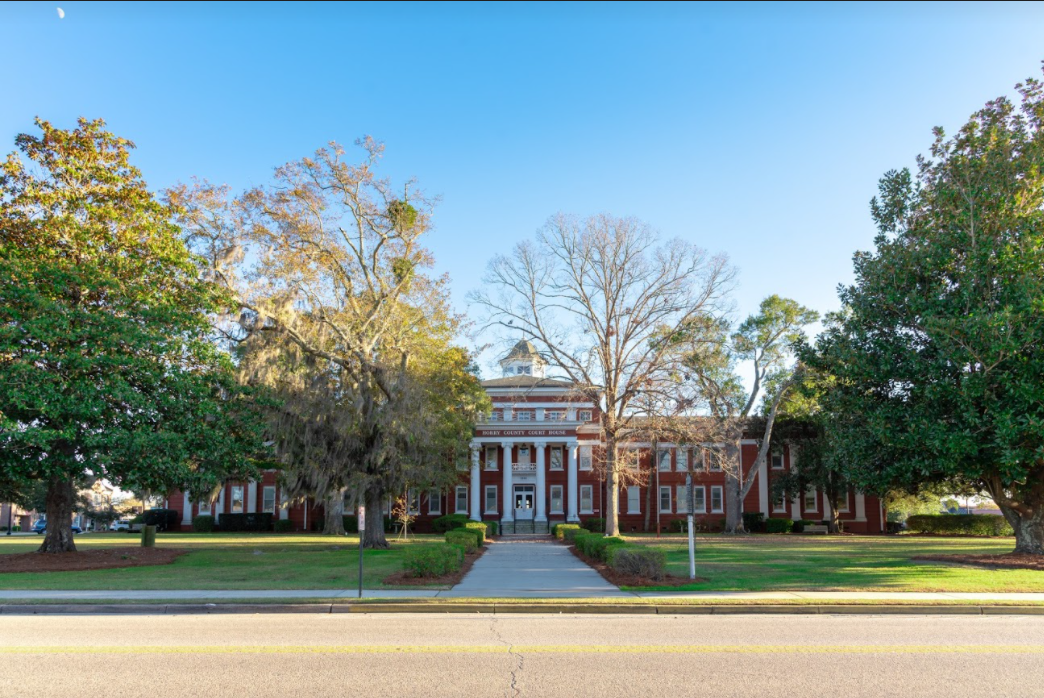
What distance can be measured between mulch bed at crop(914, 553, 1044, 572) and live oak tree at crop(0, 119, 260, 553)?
70.9ft

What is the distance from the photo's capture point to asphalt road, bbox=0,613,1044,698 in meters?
6.84

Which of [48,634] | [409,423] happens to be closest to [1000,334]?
[409,423]

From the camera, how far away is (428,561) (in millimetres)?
16297

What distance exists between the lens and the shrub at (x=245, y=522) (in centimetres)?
A: 5353

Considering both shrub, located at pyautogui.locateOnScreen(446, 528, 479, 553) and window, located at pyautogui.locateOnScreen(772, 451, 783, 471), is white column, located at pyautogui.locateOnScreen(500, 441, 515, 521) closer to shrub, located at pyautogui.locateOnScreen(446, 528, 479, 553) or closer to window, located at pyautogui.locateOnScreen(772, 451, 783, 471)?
window, located at pyautogui.locateOnScreen(772, 451, 783, 471)

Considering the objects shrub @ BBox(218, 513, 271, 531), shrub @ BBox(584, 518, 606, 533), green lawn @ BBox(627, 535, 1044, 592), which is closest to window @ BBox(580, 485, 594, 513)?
shrub @ BBox(584, 518, 606, 533)

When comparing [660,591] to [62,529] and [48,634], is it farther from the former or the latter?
[62,529]

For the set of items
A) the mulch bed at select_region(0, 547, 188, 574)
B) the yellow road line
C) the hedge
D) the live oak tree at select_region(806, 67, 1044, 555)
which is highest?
the live oak tree at select_region(806, 67, 1044, 555)

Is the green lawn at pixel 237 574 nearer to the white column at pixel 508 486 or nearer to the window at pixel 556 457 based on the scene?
the white column at pixel 508 486

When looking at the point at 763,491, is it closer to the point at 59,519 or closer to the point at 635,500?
the point at 635,500

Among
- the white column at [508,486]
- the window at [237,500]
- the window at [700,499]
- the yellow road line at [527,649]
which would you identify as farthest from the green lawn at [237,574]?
the window at [700,499]

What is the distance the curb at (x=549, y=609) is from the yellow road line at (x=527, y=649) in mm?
3693

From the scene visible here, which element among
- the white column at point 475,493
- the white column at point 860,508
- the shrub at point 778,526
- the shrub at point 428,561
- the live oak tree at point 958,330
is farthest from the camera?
the white column at point 860,508

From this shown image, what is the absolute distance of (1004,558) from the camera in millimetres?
21844
